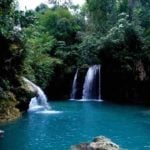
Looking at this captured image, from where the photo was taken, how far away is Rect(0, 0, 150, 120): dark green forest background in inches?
859

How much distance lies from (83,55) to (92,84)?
2752mm

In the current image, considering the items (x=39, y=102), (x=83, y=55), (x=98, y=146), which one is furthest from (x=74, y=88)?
(x=98, y=146)

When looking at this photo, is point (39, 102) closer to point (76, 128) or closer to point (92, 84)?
point (92, 84)

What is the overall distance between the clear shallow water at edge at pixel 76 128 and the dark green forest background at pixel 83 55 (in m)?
2.03

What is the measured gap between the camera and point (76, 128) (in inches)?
736

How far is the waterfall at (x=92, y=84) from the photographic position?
32441 mm

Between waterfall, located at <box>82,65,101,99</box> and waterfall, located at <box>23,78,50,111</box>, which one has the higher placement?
waterfall, located at <box>82,65,101,99</box>

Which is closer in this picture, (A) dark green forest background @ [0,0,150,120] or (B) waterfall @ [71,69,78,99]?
(A) dark green forest background @ [0,0,150,120]

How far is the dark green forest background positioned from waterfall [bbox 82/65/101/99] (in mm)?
459

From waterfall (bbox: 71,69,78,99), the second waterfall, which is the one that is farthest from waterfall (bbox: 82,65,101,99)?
waterfall (bbox: 71,69,78,99)

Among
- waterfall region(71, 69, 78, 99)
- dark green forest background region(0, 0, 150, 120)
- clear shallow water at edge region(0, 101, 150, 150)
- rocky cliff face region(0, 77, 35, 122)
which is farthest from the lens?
waterfall region(71, 69, 78, 99)

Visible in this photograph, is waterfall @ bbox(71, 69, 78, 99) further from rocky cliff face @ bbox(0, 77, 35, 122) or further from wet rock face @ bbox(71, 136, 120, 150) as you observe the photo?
wet rock face @ bbox(71, 136, 120, 150)

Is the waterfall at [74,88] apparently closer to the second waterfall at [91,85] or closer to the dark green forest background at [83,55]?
the second waterfall at [91,85]

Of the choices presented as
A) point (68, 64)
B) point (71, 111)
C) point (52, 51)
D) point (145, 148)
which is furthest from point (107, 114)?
point (52, 51)
